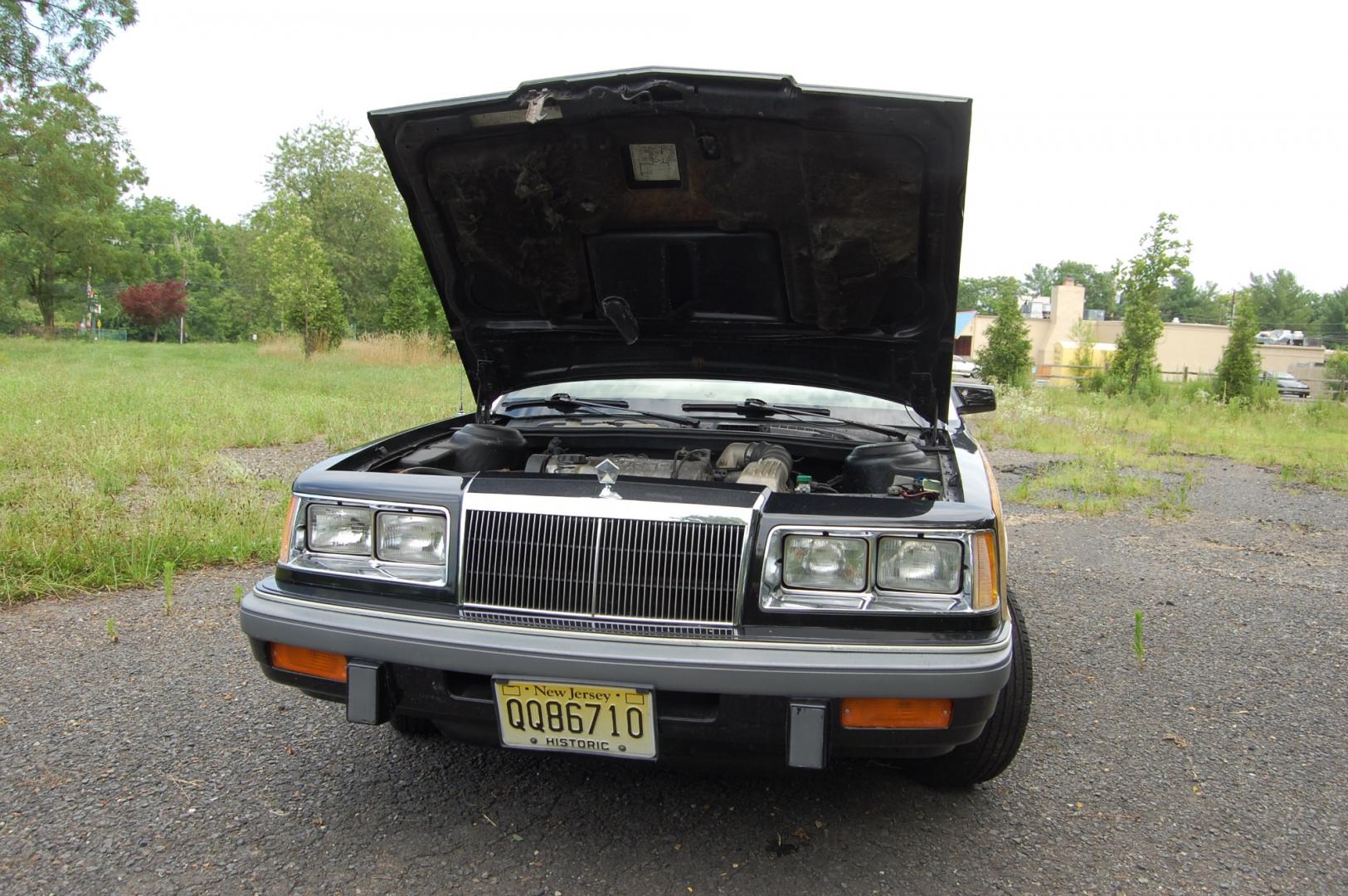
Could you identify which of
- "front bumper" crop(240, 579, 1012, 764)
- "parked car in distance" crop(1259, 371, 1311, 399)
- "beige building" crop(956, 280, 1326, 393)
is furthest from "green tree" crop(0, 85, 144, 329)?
"parked car in distance" crop(1259, 371, 1311, 399)

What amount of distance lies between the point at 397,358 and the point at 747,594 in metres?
24.4

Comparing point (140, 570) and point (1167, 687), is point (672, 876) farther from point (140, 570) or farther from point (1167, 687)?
point (140, 570)

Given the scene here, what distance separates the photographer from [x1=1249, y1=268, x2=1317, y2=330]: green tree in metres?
80.7

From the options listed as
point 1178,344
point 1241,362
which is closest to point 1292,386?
point 1178,344

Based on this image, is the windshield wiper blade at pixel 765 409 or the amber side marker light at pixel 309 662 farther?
the windshield wiper blade at pixel 765 409

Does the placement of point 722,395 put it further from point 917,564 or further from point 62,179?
point 62,179

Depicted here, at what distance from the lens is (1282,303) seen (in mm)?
81625

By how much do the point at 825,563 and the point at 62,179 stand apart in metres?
31.2

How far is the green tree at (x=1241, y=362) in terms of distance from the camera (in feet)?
65.4

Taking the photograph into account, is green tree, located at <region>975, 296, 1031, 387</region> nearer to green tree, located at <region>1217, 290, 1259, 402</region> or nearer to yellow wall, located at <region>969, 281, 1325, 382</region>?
green tree, located at <region>1217, 290, 1259, 402</region>

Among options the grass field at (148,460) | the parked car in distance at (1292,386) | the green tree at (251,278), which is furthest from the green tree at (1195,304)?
the grass field at (148,460)

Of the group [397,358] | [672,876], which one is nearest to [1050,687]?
[672,876]

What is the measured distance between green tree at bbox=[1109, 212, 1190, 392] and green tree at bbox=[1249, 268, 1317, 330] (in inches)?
2940

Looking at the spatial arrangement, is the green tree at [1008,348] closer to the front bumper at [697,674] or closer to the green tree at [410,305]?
the green tree at [410,305]
